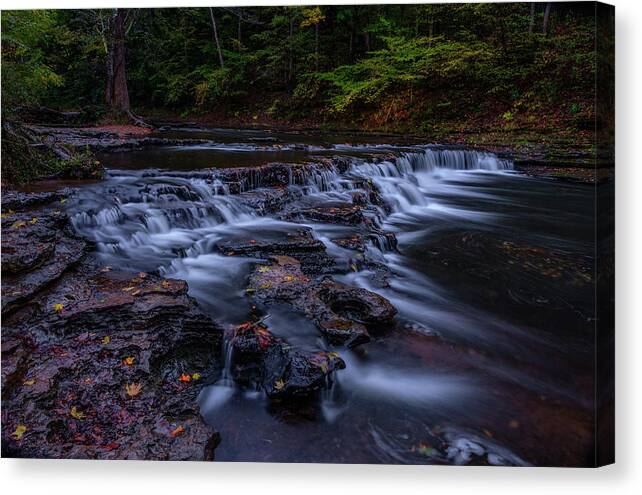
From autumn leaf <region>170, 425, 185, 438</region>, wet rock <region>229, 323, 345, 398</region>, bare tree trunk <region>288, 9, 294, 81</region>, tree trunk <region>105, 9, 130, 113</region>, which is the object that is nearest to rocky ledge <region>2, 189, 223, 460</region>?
autumn leaf <region>170, 425, 185, 438</region>

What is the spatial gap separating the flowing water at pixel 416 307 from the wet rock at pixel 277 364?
8 centimetres

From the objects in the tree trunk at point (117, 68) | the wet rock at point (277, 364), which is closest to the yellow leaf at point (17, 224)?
the tree trunk at point (117, 68)

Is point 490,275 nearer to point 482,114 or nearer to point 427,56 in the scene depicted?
point 427,56

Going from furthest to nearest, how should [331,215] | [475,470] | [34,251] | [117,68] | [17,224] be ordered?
1. [331,215]
2. [117,68]
3. [17,224]
4. [34,251]
5. [475,470]

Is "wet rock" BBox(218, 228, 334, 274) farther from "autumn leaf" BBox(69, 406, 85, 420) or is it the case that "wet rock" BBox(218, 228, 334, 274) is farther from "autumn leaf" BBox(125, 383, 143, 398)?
"autumn leaf" BBox(69, 406, 85, 420)

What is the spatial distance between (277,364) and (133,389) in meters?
0.81

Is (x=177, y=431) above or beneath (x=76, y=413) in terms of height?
beneath

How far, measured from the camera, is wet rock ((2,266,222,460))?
2395mm

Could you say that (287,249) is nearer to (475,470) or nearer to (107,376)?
(107,376)

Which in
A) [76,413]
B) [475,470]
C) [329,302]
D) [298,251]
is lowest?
[475,470]

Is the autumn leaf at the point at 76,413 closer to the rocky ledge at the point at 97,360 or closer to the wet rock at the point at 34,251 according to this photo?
the rocky ledge at the point at 97,360

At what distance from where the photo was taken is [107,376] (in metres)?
2.56

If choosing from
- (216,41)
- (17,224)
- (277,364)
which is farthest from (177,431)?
(216,41)

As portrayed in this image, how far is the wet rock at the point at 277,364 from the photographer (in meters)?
2.57
